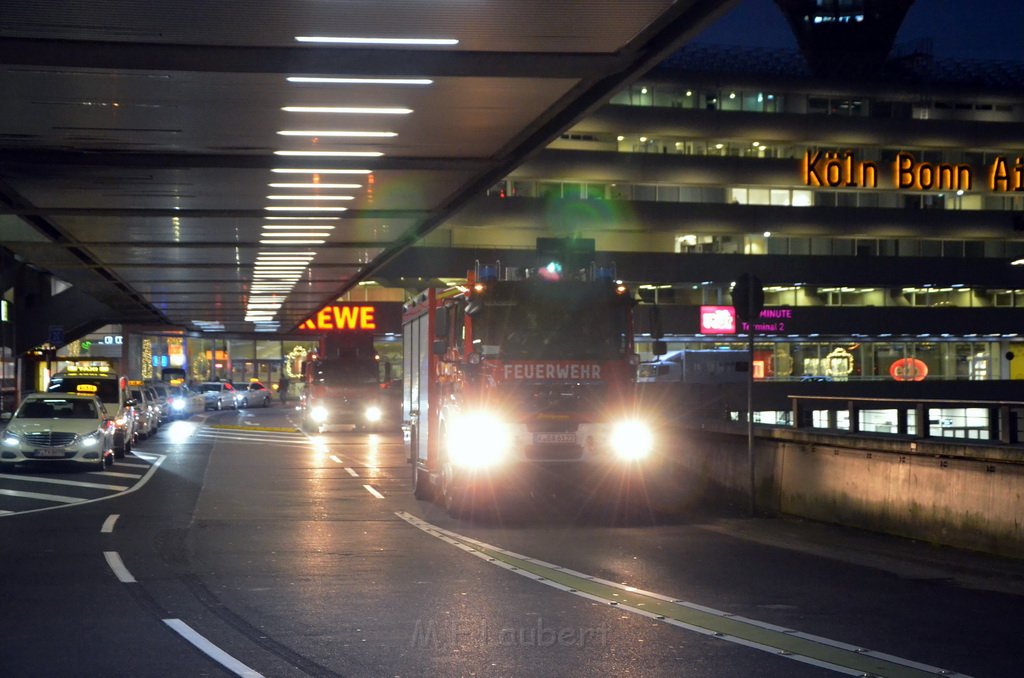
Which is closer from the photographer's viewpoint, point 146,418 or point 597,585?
point 597,585

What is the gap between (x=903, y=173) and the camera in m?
77.1

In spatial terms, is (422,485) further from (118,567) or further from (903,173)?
(903,173)

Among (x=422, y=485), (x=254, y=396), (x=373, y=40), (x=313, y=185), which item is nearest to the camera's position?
(x=373, y=40)

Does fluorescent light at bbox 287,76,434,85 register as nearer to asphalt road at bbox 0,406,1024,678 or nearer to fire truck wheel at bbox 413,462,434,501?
asphalt road at bbox 0,406,1024,678

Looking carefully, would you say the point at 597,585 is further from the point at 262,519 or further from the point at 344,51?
the point at 262,519

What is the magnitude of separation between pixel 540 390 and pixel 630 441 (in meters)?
1.43

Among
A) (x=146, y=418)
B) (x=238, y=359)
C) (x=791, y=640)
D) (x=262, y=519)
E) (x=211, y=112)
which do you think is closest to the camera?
(x=791, y=640)

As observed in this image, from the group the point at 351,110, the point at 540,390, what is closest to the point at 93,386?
the point at 540,390

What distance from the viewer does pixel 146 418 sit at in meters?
41.4

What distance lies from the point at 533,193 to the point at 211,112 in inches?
2311

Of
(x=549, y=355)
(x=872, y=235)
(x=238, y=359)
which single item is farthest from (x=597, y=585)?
(x=238, y=359)

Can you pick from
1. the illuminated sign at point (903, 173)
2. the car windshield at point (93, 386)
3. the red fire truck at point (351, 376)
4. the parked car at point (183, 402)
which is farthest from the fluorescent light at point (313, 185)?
the illuminated sign at point (903, 173)

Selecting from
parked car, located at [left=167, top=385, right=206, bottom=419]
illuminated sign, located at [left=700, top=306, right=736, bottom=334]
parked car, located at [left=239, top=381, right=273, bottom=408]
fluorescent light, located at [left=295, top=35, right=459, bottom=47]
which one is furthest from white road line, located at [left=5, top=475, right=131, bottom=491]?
parked car, located at [left=239, top=381, right=273, bottom=408]

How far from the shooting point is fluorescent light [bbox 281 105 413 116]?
14688mm
